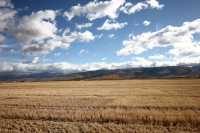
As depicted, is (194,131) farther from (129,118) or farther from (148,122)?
(129,118)

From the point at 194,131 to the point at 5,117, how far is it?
1490cm

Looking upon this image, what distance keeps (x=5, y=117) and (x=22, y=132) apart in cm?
607

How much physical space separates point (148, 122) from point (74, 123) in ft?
17.6

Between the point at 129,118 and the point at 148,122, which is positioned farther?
the point at 129,118

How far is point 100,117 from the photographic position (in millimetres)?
18281

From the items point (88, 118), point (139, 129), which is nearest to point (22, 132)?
point (88, 118)

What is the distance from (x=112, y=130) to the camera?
46.8ft

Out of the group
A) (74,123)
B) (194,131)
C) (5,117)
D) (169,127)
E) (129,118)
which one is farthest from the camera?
(5,117)

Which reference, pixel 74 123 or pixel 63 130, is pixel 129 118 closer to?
pixel 74 123

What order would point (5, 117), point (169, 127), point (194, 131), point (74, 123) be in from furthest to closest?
point (5, 117) < point (74, 123) < point (169, 127) < point (194, 131)

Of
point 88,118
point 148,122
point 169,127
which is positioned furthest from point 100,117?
point 169,127

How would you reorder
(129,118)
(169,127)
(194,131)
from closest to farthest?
(194,131) → (169,127) → (129,118)

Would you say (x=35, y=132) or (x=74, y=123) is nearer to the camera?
(x=35, y=132)

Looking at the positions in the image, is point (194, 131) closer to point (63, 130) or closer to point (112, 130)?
point (112, 130)
